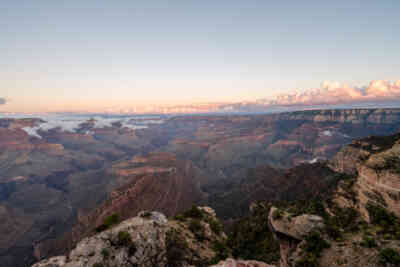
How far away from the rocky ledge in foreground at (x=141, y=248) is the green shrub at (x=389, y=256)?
600 inches

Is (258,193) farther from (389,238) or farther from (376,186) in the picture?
(389,238)

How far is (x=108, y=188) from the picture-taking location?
196 m

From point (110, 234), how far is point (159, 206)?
139767 millimetres

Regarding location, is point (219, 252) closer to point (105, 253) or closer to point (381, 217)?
point (105, 253)

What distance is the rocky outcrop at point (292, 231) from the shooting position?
1897 centimetres

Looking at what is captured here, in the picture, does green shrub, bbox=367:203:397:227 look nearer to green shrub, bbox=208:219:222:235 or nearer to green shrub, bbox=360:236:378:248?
green shrub, bbox=360:236:378:248

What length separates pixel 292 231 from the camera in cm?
2119

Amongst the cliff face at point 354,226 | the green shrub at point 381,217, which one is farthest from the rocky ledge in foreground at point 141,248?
the green shrub at point 381,217

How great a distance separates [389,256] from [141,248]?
20.4 m

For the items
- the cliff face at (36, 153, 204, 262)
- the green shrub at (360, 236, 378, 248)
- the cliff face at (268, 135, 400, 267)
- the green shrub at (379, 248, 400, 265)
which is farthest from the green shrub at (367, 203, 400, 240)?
the cliff face at (36, 153, 204, 262)

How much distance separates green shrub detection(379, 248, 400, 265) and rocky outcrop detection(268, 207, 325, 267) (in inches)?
234

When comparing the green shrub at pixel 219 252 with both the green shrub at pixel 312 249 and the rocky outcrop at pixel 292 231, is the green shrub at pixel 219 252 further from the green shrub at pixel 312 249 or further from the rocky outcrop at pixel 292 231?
the green shrub at pixel 312 249

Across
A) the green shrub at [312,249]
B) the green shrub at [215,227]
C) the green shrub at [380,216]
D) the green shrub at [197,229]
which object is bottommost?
the green shrub at [215,227]

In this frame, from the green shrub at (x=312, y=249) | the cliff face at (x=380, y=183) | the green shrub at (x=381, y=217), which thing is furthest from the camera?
the cliff face at (x=380, y=183)
